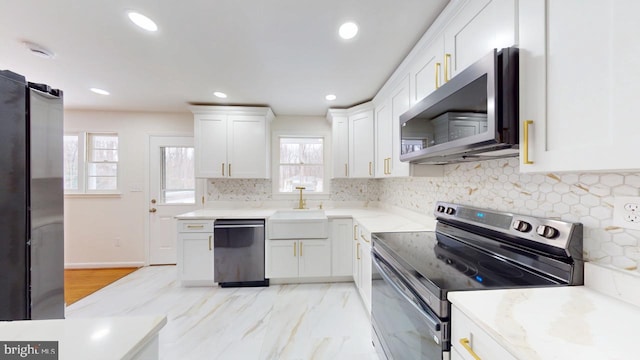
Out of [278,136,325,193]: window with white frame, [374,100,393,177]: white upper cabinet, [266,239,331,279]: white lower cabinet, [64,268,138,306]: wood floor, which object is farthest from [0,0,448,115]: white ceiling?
[64,268,138,306]: wood floor

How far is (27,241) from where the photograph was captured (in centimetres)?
113

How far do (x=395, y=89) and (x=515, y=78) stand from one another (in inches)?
52.9

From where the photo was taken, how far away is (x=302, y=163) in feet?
11.5

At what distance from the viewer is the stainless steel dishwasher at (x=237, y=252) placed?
8.74ft

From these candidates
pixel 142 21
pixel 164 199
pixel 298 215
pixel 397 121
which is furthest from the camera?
pixel 164 199

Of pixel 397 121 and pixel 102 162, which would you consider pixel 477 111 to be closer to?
pixel 397 121

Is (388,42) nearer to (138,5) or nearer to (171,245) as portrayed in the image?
(138,5)

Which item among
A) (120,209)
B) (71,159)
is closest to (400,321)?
(120,209)

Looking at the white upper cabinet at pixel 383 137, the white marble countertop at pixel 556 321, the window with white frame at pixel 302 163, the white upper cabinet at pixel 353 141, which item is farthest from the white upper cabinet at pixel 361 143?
the white marble countertop at pixel 556 321

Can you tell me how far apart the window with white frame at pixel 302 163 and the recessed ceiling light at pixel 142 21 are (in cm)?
206

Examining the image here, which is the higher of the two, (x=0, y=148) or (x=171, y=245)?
(x=0, y=148)

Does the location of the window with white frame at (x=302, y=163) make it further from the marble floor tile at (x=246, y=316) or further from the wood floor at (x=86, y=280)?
the wood floor at (x=86, y=280)

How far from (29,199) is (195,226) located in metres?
1.61

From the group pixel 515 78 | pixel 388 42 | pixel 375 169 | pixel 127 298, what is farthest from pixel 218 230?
pixel 515 78
